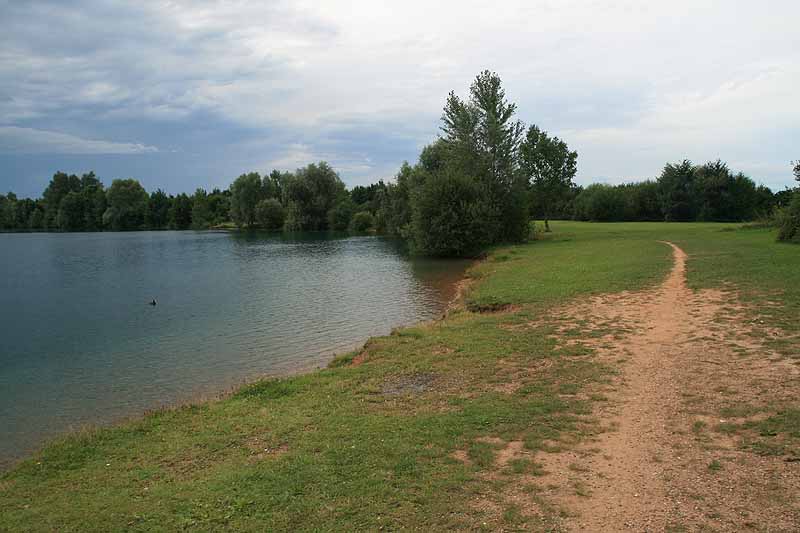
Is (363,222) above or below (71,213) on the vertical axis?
below

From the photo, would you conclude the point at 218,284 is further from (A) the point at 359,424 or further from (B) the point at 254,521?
(B) the point at 254,521

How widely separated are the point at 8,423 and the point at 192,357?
5.50 metres

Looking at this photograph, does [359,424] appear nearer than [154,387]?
Yes

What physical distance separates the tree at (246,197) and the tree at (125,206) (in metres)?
31.8

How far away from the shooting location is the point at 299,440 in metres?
8.16

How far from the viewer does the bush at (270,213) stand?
11269 centimetres

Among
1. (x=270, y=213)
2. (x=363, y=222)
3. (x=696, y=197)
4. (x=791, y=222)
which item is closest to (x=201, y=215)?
(x=270, y=213)

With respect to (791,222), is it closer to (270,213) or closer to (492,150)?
(492,150)

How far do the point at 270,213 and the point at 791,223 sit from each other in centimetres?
9811

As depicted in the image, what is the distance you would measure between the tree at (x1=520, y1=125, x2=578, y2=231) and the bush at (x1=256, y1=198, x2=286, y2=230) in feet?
221

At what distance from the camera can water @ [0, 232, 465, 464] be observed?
13383 mm

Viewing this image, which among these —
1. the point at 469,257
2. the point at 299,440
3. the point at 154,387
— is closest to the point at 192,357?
the point at 154,387

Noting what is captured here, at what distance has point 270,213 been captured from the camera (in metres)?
113

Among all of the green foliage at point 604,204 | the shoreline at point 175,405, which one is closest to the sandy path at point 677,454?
the shoreline at point 175,405
